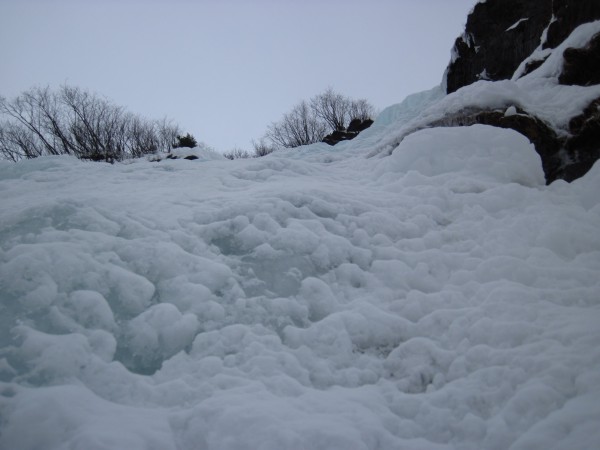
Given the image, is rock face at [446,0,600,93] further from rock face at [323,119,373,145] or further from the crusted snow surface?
the crusted snow surface

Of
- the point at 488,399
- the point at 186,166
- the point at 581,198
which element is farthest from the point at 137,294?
the point at 581,198

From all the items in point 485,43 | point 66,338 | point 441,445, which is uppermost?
point 485,43

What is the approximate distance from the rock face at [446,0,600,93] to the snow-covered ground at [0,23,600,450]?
7.76m

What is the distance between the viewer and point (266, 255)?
2.80m

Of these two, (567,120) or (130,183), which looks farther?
(567,120)

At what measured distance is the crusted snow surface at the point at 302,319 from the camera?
4.94 ft

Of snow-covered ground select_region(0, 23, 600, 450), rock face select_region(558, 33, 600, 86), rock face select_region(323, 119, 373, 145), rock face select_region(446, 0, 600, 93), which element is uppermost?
rock face select_region(446, 0, 600, 93)

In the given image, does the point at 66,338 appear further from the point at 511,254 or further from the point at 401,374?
the point at 511,254

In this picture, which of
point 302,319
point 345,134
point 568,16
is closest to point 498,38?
point 568,16

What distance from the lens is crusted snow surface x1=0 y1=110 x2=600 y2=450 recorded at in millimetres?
1506

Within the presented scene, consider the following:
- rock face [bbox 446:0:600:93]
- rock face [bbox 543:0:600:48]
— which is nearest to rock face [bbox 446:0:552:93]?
rock face [bbox 446:0:600:93]

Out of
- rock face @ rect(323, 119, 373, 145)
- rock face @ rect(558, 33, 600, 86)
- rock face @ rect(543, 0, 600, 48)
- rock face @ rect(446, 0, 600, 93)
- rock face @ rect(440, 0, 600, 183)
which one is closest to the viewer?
rock face @ rect(440, 0, 600, 183)

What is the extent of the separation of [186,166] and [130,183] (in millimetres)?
1118

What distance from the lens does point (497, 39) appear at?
33.8 feet
